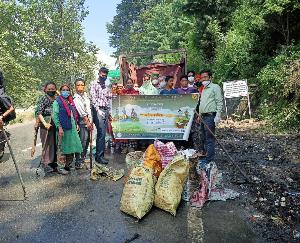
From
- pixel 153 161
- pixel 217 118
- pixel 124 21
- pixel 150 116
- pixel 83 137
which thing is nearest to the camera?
pixel 153 161

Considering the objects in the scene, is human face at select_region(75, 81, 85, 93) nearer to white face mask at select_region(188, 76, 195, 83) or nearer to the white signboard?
white face mask at select_region(188, 76, 195, 83)

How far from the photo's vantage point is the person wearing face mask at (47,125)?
7.42 meters

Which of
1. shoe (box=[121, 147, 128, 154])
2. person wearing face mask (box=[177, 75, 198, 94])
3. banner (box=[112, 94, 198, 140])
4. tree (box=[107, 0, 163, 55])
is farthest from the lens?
tree (box=[107, 0, 163, 55])

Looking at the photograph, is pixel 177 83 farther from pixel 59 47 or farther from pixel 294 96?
pixel 59 47

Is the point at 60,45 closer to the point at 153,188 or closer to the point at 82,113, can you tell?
the point at 82,113

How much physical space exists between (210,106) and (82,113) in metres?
2.62

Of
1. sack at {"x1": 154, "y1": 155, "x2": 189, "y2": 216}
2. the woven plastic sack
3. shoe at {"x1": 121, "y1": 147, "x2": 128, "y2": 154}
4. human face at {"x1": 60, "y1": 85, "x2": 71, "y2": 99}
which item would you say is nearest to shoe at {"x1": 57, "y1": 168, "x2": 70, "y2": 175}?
human face at {"x1": 60, "y1": 85, "x2": 71, "y2": 99}

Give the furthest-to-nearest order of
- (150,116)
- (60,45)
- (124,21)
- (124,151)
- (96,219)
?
(124,21)
(60,45)
(124,151)
(150,116)
(96,219)

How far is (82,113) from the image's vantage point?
7.66 meters

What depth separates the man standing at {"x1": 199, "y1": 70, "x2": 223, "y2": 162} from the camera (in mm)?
7319

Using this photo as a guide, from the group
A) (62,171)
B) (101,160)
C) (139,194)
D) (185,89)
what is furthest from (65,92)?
(139,194)

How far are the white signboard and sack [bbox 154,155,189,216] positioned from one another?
998 cm

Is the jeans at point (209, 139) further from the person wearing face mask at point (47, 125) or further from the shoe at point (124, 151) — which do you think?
the person wearing face mask at point (47, 125)

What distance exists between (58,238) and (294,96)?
982 cm
